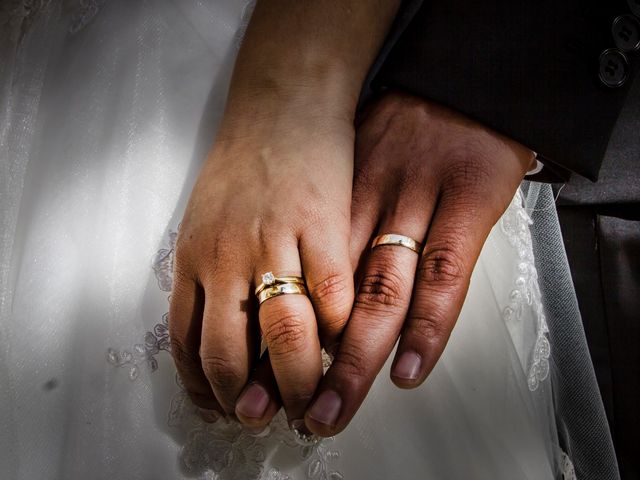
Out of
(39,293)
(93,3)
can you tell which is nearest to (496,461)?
(39,293)

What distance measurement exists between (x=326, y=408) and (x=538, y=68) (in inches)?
16.3

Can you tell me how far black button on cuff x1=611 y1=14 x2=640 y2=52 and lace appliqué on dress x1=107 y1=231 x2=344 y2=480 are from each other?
0.51 meters

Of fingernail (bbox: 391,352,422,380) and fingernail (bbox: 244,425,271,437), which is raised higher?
fingernail (bbox: 391,352,422,380)

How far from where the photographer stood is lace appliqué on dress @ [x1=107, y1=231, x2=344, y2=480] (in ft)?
1.55

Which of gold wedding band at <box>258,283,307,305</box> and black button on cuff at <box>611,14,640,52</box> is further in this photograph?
black button on cuff at <box>611,14,640,52</box>

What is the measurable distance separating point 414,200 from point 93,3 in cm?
45

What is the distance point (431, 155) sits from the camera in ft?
1.82

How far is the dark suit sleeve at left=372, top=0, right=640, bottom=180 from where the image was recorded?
0.57m

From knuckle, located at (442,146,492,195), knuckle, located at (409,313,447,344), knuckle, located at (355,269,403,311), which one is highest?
knuckle, located at (442,146,492,195)

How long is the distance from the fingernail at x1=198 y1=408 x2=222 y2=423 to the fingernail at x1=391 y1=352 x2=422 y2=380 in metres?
0.16

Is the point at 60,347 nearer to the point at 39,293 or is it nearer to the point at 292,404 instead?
the point at 39,293

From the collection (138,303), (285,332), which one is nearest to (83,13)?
(138,303)

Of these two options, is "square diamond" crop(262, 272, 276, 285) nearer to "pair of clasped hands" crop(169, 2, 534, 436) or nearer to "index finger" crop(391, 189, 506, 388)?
"pair of clasped hands" crop(169, 2, 534, 436)

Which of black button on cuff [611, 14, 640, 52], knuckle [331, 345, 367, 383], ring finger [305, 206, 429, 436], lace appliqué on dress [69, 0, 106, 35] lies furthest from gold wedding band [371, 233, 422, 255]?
lace appliqué on dress [69, 0, 106, 35]
